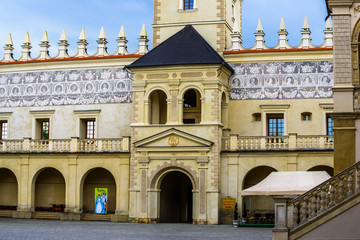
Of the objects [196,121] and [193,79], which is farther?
[196,121]

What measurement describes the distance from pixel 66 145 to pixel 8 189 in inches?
247

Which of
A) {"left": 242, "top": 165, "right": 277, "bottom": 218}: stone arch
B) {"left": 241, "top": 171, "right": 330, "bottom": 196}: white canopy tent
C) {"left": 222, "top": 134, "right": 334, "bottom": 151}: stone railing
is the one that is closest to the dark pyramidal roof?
{"left": 222, "top": 134, "right": 334, "bottom": 151}: stone railing

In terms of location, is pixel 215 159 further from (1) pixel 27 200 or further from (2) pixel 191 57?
(1) pixel 27 200

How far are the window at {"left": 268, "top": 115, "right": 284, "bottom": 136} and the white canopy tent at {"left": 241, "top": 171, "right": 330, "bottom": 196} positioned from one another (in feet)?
35.8

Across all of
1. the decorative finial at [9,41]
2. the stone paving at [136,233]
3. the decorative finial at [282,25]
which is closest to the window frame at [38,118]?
the decorative finial at [9,41]

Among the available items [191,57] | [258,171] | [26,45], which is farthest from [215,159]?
[26,45]

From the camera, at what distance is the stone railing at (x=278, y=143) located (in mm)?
37219

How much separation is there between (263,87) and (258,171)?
4.81m

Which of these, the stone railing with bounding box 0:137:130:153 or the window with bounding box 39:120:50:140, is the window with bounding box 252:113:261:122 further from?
the window with bounding box 39:120:50:140

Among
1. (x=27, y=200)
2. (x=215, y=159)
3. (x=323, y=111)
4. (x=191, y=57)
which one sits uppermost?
(x=191, y=57)

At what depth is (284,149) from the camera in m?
37.4

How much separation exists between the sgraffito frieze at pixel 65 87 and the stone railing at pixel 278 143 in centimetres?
760

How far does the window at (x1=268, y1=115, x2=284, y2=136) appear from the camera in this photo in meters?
40.2

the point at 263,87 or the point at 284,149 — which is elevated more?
the point at 263,87
